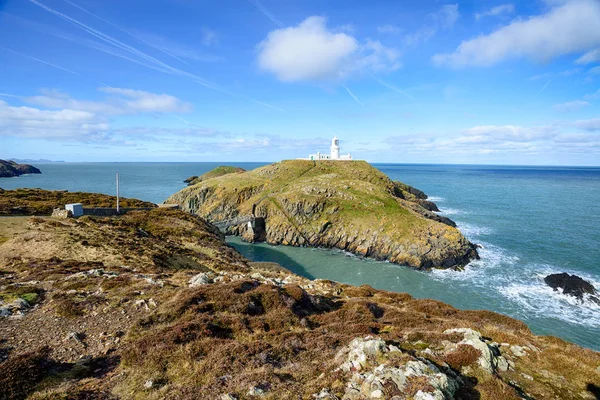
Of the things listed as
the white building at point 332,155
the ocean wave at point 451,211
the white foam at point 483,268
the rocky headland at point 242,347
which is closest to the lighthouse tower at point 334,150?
the white building at point 332,155

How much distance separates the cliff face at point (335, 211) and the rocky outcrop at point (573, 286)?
1210cm

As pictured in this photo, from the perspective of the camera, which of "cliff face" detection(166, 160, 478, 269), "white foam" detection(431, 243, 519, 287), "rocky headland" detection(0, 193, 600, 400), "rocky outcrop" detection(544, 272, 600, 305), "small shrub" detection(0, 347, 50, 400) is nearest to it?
"small shrub" detection(0, 347, 50, 400)

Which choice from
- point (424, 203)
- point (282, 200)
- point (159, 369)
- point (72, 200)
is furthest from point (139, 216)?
point (424, 203)

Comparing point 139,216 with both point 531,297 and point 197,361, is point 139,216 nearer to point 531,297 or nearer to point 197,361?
point 197,361

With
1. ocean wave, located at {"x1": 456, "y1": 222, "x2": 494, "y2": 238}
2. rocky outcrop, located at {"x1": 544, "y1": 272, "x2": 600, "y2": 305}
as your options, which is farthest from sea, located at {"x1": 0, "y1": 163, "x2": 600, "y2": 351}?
rocky outcrop, located at {"x1": 544, "y1": 272, "x2": 600, "y2": 305}

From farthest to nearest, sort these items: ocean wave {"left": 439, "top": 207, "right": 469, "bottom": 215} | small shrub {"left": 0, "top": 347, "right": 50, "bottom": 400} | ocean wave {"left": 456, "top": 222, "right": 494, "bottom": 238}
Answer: ocean wave {"left": 439, "top": 207, "right": 469, "bottom": 215} < ocean wave {"left": 456, "top": 222, "right": 494, "bottom": 238} < small shrub {"left": 0, "top": 347, "right": 50, "bottom": 400}

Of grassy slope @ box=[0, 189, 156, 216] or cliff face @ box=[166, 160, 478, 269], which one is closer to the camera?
grassy slope @ box=[0, 189, 156, 216]

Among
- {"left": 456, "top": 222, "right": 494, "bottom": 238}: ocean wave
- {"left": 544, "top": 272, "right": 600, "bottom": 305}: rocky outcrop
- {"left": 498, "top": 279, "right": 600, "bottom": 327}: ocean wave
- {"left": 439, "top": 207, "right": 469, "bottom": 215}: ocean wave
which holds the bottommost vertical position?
{"left": 498, "top": 279, "right": 600, "bottom": 327}: ocean wave

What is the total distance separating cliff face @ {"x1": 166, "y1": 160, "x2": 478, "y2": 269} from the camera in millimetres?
53938

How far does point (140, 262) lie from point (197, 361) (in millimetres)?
19114

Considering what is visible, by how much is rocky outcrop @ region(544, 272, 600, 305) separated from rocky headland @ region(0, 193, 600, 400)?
1165 inches

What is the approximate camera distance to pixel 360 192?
73.3m

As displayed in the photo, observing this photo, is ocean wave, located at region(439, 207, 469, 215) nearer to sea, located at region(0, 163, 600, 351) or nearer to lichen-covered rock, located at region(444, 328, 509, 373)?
sea, located at region(0, 163, 600, 351)

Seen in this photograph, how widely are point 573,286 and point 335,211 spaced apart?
42347 millimetres
